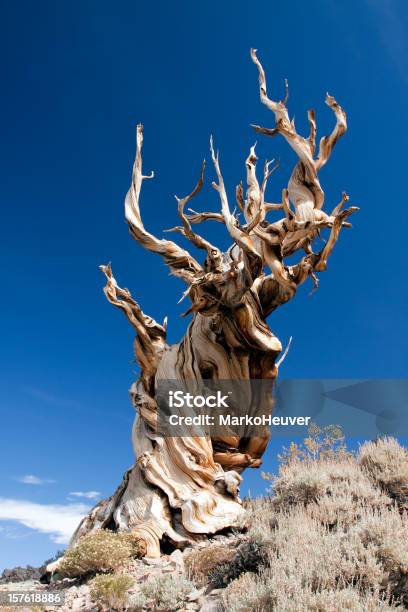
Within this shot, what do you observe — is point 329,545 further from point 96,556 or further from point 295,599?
point 96,556

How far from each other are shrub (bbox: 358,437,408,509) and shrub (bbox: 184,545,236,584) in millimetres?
1844

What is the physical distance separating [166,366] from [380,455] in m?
3.28

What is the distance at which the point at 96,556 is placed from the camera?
5617mm

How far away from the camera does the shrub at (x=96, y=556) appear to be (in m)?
5.62

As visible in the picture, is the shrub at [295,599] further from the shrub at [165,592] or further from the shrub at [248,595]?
the shrub at [165,592]

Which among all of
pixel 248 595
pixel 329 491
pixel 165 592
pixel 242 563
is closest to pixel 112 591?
pixel 165 592

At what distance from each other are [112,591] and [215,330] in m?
3.90

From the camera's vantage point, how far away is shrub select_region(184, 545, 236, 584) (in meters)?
4.95

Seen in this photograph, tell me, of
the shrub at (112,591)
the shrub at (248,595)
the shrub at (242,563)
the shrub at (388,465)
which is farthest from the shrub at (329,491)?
the shrub at (112,591)

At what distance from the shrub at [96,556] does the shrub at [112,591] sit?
72cm

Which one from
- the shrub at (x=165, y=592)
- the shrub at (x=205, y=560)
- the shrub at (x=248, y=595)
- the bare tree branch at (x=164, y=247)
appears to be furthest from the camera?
the bare tree branch at (x=164, y=247)

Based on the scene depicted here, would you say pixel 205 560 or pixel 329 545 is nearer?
pixel 329 545

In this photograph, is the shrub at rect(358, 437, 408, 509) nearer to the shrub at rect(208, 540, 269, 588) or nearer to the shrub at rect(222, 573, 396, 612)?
the shrub at rect(208, 540, 269, 588)

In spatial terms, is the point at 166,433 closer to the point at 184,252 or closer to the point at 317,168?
the point at 184,252
